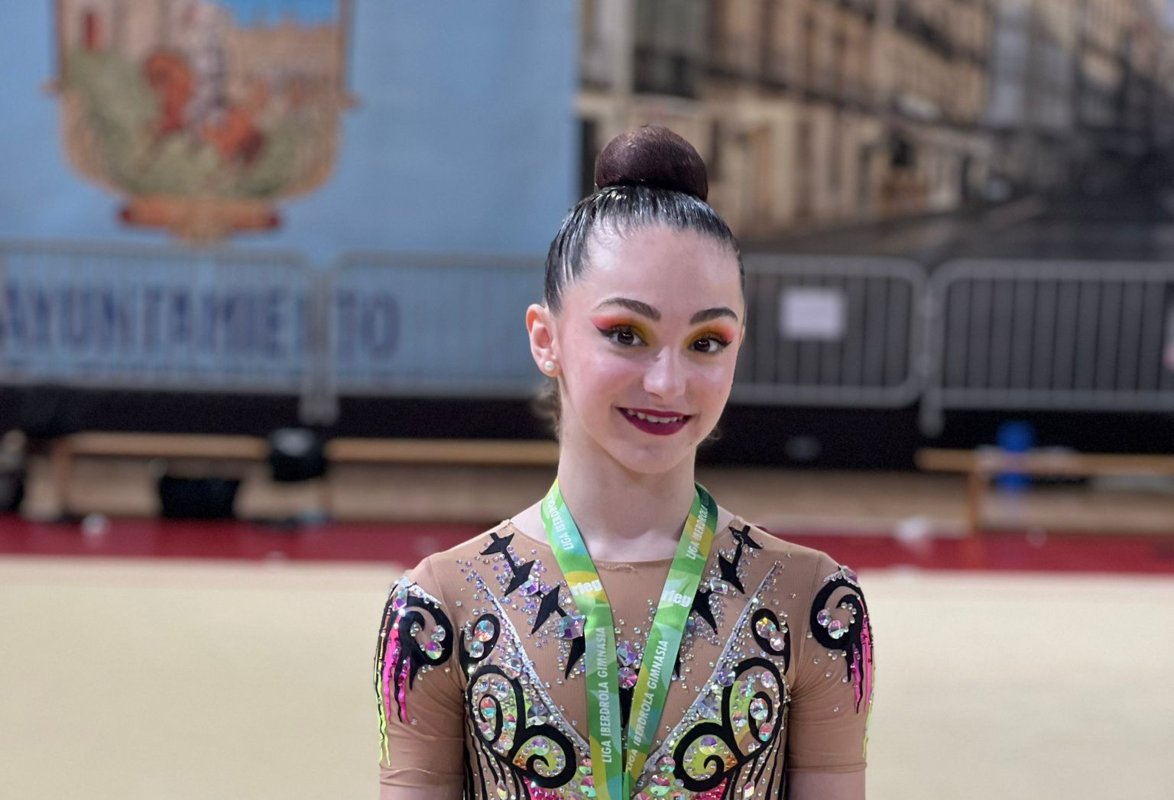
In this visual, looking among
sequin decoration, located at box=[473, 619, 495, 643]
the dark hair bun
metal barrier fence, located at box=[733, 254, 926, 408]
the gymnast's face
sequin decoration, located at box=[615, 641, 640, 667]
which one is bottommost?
metal barrier fence, located at box=[733, 254, 926, 408]

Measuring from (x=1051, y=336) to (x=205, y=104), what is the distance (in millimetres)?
6343

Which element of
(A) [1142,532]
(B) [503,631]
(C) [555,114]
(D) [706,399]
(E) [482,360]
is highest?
(C) [555,114]

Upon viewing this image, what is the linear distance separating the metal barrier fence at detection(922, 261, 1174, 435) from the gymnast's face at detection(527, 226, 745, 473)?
315 inches

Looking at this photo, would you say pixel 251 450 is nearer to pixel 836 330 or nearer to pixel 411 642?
pixel 836 330

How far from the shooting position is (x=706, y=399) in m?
1.53

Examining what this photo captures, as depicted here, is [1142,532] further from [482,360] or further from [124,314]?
[124,314]

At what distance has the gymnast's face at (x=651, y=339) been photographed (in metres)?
1.49

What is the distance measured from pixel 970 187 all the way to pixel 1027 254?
2.14 ft

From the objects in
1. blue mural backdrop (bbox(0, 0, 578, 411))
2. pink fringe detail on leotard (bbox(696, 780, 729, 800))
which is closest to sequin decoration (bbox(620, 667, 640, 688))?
pink fringe detail on leotard (bbox(696, 780, 729, 800))

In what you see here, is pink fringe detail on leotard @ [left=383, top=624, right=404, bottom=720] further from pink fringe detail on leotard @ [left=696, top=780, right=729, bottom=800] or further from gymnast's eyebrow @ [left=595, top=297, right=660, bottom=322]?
gymnast's eyebrow @ [left=595, top=297, right=660, bottom=322]

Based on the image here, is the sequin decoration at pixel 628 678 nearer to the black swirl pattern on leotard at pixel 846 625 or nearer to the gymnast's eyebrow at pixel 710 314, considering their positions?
the black swirl pattern on leotard at pixel 846 625

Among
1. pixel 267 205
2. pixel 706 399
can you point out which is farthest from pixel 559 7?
pixel 706 399

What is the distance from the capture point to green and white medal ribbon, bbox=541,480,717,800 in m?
1.48

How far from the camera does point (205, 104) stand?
9172mm
